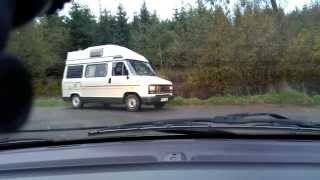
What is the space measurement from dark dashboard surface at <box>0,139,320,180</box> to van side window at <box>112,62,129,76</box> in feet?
56.3

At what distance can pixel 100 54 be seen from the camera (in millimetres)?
20141

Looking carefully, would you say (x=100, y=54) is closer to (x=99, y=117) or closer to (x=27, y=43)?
(x=99, y=117)

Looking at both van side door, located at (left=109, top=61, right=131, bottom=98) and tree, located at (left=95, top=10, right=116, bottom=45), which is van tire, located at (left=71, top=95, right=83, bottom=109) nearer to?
van side door, located at (left=109, top=61, right=131, bottom=98)

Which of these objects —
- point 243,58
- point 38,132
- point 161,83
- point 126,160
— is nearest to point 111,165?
point 126,160

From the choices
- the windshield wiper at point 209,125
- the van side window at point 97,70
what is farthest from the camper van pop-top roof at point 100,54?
the windshield wiper at point 209,125

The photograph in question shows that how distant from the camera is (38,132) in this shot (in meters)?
3.81

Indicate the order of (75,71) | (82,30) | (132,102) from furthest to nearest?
(75,71) < (132,102) < (82,30)

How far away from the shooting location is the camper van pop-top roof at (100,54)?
2009cm

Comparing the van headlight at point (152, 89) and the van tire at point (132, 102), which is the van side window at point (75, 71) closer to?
the van headlight at point (152, 89)

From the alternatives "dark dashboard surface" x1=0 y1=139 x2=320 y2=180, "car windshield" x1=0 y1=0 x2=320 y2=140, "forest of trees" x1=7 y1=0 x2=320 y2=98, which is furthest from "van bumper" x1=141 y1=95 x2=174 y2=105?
"dark dashboard surface" x1=0 y1=139 x2=320 y2=180

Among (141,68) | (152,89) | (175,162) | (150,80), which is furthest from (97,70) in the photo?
(175,162)

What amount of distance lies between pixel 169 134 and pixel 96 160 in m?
0.72

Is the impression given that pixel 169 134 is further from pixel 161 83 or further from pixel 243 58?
pixel 243 58

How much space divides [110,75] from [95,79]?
64cm
